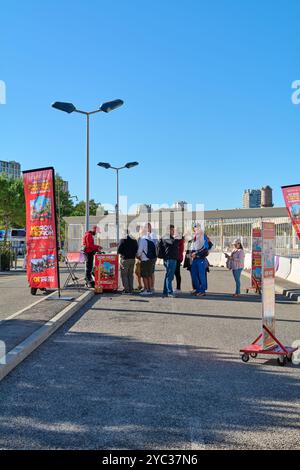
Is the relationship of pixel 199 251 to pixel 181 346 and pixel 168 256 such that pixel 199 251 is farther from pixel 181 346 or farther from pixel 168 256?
pixel 181 346

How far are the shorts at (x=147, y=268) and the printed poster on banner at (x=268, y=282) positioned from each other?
24.6 ft

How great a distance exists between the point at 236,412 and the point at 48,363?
9.31 ft

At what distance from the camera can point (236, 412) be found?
15.8 ft

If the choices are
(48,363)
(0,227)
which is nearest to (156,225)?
(0,227)

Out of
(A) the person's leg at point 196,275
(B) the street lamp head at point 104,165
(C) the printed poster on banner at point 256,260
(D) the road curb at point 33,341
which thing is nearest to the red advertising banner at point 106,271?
(A) the person's leg at point 196,275

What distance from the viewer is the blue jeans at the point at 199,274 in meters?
14.6

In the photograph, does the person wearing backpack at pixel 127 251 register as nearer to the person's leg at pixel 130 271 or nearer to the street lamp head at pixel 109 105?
the person's leg at pixel 130 271

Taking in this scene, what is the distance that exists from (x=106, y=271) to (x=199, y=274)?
268 cm

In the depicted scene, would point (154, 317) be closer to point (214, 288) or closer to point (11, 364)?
point (11, 364)

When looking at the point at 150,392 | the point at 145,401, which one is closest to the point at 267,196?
the point at 150,392

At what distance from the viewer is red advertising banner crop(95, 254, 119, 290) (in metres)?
14.9

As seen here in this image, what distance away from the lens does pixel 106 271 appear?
49.3 ft

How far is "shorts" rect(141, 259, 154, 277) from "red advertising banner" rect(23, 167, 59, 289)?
2858 millimetres

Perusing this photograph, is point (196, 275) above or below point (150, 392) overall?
above
